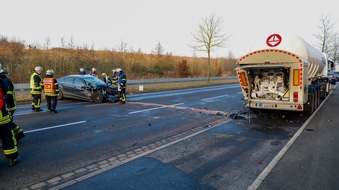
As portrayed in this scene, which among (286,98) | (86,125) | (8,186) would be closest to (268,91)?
(286,98)

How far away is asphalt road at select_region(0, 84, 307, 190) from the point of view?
393 centimetres

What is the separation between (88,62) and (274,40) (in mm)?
25288

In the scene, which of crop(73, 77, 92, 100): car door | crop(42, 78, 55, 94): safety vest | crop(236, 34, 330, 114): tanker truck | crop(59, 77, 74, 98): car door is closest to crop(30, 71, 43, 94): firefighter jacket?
crop(42, 78, 55, 94): safety vest

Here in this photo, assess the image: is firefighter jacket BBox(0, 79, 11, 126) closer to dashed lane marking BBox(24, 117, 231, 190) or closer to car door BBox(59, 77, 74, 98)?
dashed lane marking BBox(24, 117, 231, 190)

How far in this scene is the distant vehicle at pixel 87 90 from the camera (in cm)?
1344

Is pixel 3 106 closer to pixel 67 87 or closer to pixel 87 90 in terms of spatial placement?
pixel 87 90

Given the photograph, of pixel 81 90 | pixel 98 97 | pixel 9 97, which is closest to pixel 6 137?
pixel 9 97

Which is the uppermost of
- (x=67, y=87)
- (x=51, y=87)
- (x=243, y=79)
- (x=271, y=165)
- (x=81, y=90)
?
(x=243, y=79)

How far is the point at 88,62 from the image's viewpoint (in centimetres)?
3058

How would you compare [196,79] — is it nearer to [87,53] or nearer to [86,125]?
[87,53]

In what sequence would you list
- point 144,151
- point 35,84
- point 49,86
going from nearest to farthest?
1. point 144,151
2. point 35,84
3. point 49,86

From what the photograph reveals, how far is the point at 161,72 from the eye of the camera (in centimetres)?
4006

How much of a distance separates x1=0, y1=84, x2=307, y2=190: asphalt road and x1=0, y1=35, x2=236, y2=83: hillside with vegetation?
17024mm

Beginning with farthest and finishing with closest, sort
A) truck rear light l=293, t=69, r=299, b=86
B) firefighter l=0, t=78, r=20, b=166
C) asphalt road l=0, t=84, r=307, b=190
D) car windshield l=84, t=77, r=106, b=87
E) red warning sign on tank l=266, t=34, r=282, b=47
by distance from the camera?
car windshield l=84, t=77, r=106, b=87 < red warning sign on tank l=266, t=34, r=282, b=47 < truck rear light l=293, t=69, r=299, b=86 < firefighter l=0, t=78, r=20, b=166 < asphalt road l=0, t=84, r=307, b=190
